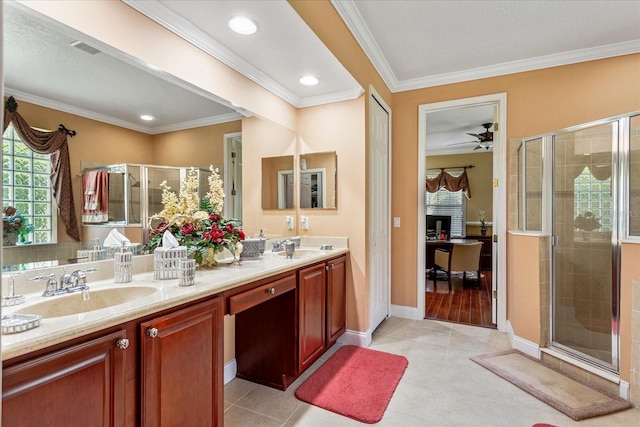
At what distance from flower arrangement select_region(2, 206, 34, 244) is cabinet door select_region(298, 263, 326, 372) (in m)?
1.42

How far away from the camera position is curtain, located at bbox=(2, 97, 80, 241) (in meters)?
1.33

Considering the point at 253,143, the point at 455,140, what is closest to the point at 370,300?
the point at 253,143

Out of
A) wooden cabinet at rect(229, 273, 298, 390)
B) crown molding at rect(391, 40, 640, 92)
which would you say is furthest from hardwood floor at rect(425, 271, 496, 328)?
crown molding at rect(391, 40, 640, 92)

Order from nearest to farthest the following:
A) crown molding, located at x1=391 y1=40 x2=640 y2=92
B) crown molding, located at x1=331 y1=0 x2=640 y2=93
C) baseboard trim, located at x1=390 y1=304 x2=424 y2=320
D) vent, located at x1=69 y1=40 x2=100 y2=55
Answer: vent, located at x1=69 y1=40 x2=100 y2=55 < crown molding, located at x1=331 y1=0 x2=640 y2=93 < crown molding, located at x1=391 y1=40 x2=640 y2=92 < baseboard trim, located at x1=390 y1=304 x2=424 y2=320

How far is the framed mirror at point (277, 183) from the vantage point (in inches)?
113

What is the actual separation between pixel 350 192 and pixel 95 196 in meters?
1.94

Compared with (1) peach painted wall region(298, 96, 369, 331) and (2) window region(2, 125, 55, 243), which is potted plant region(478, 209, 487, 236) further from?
(2) window region(2, 125, 55, 243)

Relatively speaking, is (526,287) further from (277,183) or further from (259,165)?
(259,165)

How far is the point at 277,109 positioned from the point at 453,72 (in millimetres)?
1941

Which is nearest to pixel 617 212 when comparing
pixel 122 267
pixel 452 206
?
pixel 122 267

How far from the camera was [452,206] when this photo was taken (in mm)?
7227

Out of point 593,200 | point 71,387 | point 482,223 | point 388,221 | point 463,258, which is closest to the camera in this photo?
point 71,387

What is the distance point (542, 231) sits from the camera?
2.73 m

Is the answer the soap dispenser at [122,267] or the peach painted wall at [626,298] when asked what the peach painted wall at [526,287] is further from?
the soap dispenser at [122,267]
